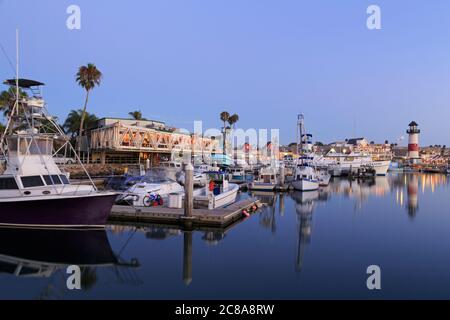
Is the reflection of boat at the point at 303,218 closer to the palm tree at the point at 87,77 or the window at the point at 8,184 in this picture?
the window at the point at 8,184

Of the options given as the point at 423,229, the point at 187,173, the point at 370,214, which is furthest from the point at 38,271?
the point at 370,214

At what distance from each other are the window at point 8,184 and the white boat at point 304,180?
29.7 m

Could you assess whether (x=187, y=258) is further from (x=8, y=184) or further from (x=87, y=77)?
(x=87, y=77)

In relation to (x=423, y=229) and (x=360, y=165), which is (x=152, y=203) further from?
(x=360, y=165)

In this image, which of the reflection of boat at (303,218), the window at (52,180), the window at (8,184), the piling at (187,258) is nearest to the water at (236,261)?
the piling at (187,258)

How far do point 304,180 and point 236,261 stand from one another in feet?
88.9

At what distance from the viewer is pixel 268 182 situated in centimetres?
4041

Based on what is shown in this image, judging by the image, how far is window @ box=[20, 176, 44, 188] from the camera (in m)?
16.8

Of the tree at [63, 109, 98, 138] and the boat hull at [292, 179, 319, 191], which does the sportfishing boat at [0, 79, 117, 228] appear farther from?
the tree at [63, 109, 98, 138]

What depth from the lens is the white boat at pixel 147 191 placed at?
22842mm

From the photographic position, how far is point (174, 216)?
18.7 m

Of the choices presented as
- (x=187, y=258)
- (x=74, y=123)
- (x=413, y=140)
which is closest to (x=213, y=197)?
(x=187, y=258)
